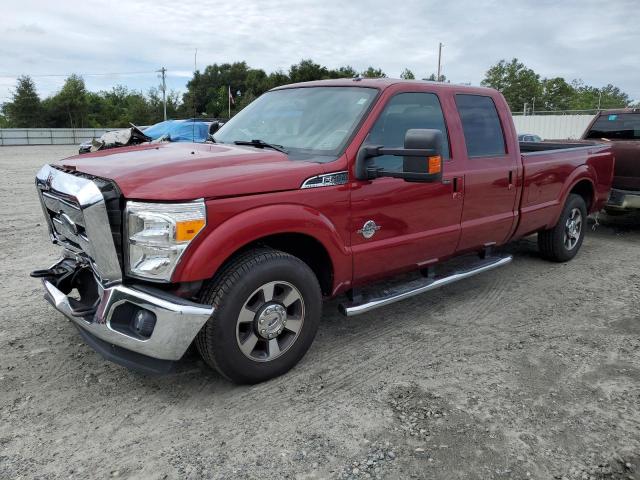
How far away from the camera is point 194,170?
3.04 m

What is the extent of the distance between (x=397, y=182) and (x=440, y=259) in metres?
0.99

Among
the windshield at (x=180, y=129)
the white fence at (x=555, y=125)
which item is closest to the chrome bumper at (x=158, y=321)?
the windshield at (x=180, y=129)

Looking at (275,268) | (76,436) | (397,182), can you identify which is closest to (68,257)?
(76,436)

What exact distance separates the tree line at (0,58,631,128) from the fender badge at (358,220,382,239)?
50604 millimetres

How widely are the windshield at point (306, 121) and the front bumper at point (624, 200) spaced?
5.31 meters

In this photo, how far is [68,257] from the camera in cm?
373

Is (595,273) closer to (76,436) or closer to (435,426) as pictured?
(435,426)

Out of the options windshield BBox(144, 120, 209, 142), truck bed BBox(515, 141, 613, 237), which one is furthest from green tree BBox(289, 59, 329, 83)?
truck bed BBox(515, 141, 613, 237)

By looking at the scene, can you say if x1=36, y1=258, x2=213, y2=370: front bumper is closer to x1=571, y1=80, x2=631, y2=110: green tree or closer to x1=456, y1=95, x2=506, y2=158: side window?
x1=456, y1=95, x2=506, y2=158: side window

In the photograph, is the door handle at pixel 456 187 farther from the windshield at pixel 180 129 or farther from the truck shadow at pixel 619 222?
the windshield at pixel 180 129

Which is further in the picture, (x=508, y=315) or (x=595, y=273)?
(x=595, y=273)

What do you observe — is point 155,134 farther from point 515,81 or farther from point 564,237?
point 515,81

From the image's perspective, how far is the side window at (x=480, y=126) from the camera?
14.9ft

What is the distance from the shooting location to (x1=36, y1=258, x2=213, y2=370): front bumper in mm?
2799
